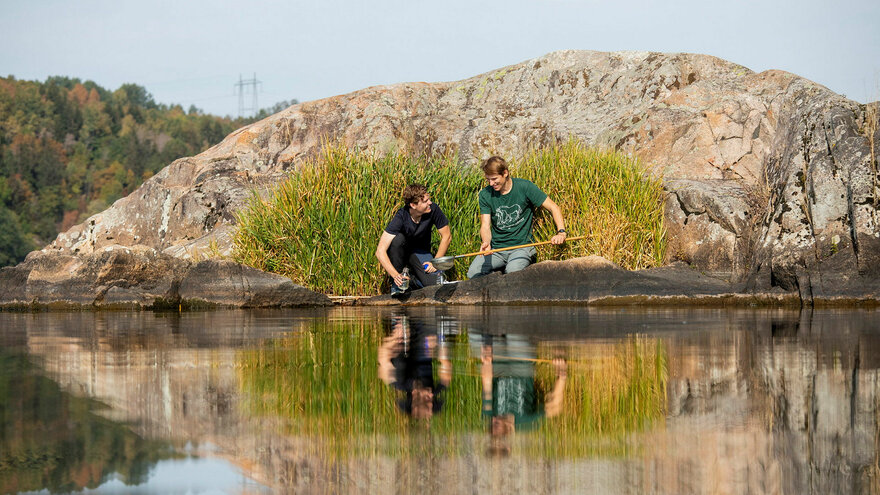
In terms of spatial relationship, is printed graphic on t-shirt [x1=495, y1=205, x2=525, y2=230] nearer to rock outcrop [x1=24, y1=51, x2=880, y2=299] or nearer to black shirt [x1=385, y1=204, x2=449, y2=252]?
black shirt [x1=385, y1=204, x2=449, y2=252]

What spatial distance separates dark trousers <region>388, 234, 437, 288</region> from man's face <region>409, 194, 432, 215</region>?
1.77 feet

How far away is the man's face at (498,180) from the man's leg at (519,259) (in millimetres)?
876

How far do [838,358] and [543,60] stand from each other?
52.0ft

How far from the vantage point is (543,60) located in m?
20.9

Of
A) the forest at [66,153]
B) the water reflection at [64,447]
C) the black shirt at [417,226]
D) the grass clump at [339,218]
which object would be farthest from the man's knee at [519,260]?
the forest at [66,153]

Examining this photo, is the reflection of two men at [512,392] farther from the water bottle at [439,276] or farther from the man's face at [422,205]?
the water bottle at [439,276]

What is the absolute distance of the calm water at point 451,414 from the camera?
300cm

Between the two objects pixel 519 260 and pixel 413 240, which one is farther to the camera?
pixel 413 240

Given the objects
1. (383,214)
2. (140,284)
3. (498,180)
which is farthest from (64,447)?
(383,214)

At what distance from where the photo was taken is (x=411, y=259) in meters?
13.2

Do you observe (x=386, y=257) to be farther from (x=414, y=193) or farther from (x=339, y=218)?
(x=339, y=218)

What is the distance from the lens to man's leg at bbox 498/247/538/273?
498 inches

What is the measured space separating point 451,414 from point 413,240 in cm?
908

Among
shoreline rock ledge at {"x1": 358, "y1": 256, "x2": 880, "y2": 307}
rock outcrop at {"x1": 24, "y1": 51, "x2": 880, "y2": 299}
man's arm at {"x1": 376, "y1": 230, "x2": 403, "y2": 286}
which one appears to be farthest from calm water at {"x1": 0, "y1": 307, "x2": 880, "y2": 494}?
man's arm at {"x1": 376, "y1": 230, "x2": 403, "y2": 286}
